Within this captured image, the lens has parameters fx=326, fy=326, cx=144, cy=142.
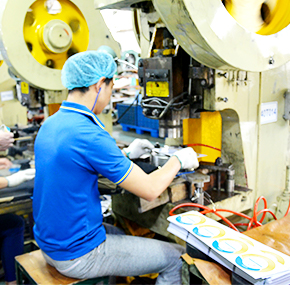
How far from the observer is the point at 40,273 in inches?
53.4

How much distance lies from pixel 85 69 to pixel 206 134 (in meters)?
0.74

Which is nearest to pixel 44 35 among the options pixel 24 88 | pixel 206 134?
pixel 24 88

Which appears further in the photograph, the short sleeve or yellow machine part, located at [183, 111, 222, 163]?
yellow machine part, located at [183, 111, 222, 163]

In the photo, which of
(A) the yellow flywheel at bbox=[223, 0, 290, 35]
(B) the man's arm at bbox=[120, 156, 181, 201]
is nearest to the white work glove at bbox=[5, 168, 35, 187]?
(B) the man's arm at bbox=[120, 156, 181, 201]

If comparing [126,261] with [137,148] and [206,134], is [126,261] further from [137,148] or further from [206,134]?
[206,134]

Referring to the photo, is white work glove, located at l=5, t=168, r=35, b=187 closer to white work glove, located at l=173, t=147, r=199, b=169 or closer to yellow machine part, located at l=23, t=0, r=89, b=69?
white work glove, located at l=173, t=147, r=199, b=169

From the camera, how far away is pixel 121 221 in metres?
2.03

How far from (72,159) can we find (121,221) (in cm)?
93

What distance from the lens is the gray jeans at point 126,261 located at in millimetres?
1283

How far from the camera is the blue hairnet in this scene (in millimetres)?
1302

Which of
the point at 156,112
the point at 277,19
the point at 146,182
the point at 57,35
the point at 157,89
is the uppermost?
the point at 57,35

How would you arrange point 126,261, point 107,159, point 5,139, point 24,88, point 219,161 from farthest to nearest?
point 24,88, point 5,139, point 219,161, point 126,261, point 107,159

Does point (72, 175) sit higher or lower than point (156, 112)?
lower

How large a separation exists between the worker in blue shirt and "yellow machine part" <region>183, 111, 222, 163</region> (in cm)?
36
